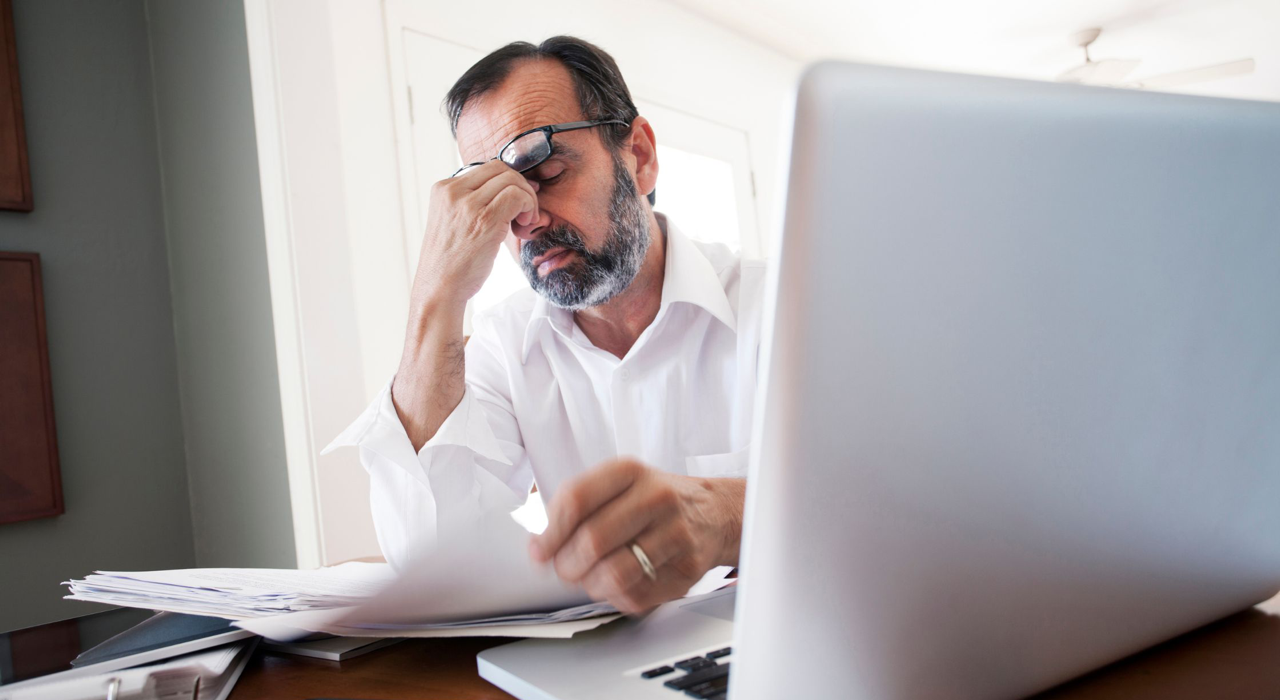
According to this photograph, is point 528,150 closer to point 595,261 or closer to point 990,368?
point 595,261

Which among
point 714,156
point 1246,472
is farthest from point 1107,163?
point 714,156

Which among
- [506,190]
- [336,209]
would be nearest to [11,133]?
[336,209]

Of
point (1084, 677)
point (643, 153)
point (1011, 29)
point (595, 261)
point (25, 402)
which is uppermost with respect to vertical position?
point (1011, 29)

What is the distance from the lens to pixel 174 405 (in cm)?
234

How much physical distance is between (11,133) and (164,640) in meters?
2.16

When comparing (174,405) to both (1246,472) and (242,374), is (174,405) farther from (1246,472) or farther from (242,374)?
(1246,472)

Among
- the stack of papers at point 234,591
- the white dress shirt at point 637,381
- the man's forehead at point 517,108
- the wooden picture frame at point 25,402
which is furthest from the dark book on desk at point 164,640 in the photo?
the wooden picture frame at point 25,402

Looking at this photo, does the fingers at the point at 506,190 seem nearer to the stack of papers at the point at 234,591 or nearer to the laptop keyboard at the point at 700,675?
the stack of papers at the point at 234,591

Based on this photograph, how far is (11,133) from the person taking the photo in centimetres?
202

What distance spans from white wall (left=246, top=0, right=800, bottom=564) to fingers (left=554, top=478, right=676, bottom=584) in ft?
5.65

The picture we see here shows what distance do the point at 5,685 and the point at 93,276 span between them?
6.85 feet

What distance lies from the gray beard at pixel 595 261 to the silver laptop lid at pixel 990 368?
111 cm

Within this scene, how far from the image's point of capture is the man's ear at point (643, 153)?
158 centimetres

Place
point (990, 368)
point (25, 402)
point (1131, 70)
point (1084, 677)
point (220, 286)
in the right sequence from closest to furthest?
point (990, 368)
point (1084, 677)
point (25, 402)
point (220, 286)
point (1131, 70)
